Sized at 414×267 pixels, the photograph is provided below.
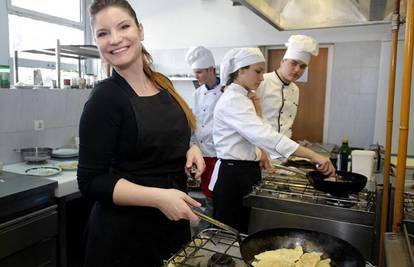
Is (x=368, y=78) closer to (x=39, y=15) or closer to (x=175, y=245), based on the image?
(x=175, y=245)

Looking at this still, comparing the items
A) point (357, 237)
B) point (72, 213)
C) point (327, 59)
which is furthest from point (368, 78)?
point (72, 213)

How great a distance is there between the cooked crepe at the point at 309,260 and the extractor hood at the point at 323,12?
5.27 feet

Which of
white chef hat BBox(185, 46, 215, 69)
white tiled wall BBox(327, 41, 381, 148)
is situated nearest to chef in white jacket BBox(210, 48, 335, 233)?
white chef hat BBox(185, 46, 215, 69)

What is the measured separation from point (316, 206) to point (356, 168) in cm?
55

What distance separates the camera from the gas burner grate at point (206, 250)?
0.85 metres

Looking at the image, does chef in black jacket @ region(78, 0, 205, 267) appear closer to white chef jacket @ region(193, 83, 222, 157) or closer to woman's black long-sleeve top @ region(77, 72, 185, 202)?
woman's black long-sleeve top @ region(77, 72, 185, 202)

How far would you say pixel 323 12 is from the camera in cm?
235

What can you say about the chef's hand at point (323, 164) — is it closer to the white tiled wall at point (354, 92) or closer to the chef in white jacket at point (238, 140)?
the chef in white jacket at point (238, 140)

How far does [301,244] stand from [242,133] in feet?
2.29

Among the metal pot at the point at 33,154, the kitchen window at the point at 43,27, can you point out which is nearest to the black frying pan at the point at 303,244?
the metal pot at the point at 33,154

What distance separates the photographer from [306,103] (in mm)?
3850

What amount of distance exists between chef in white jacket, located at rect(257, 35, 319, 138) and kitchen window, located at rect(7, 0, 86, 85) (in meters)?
2.25

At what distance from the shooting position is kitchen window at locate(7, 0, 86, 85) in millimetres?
3857

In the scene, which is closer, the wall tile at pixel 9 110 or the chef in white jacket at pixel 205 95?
the wall tile at pixel 9 110
